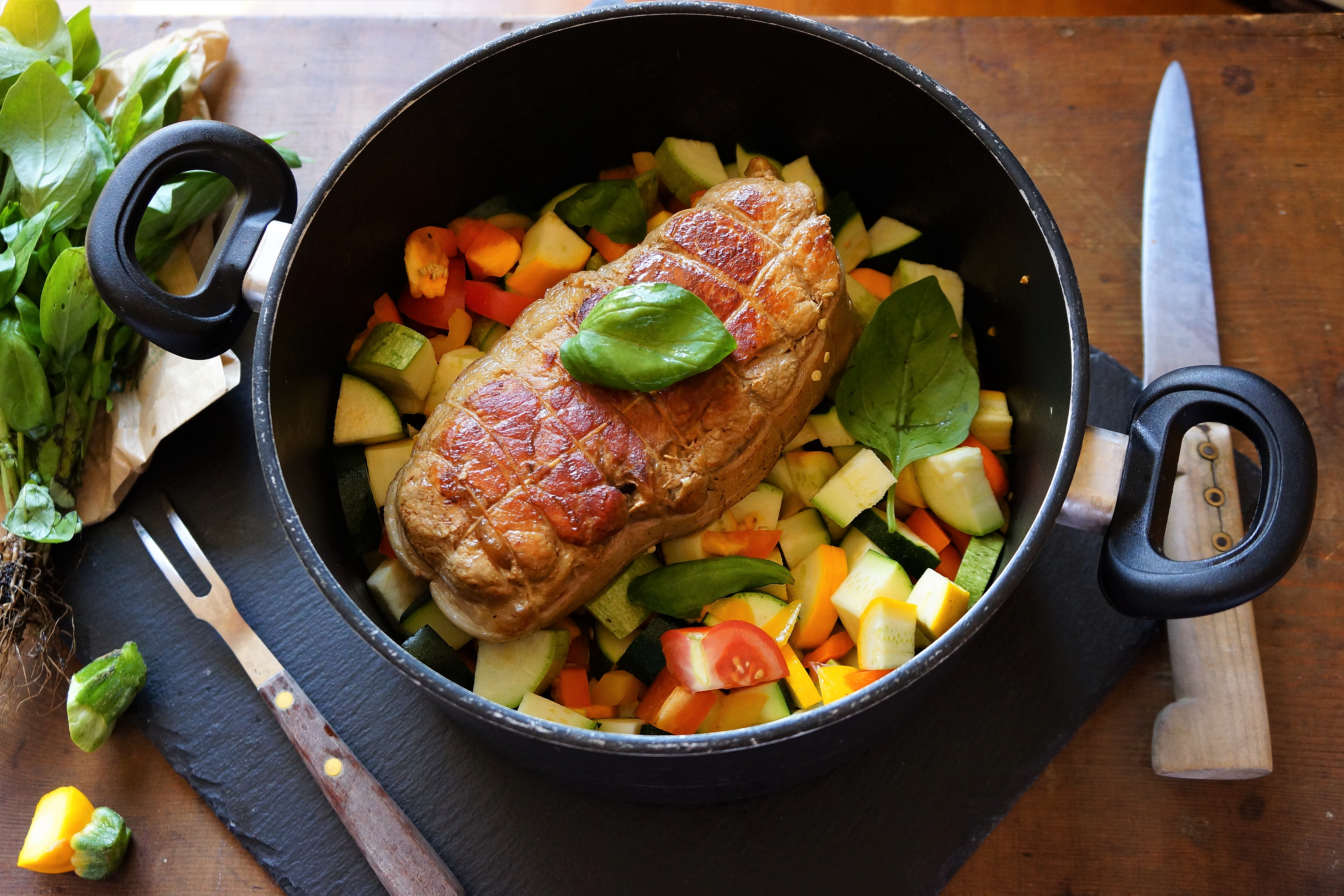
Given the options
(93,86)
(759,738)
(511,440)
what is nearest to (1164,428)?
(759,738)

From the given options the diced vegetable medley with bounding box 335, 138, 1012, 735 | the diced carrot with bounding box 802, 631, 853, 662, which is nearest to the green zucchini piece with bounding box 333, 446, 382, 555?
the diced vegetable medley with bounding box 335, 138, 1012, 735

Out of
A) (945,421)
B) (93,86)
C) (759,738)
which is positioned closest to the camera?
(759,738)

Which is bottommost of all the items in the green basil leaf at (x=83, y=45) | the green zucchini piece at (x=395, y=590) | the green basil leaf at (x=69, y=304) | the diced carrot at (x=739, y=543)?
the diced carrot at (x=739, y=543)

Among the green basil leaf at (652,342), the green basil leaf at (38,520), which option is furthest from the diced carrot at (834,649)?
the green basil leaf at (38,520)

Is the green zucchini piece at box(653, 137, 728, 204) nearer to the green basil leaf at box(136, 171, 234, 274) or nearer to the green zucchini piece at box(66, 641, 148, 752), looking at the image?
the green basil leaf at box(136, 171, 234, 274)

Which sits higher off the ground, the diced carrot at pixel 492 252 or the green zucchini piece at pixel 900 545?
the diced carrot at pixel 492 252

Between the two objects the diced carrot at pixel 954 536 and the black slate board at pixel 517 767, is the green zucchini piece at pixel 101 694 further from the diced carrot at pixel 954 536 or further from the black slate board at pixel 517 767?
the diced carrot at pixel 954 536

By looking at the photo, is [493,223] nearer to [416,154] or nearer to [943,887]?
[416,154]
